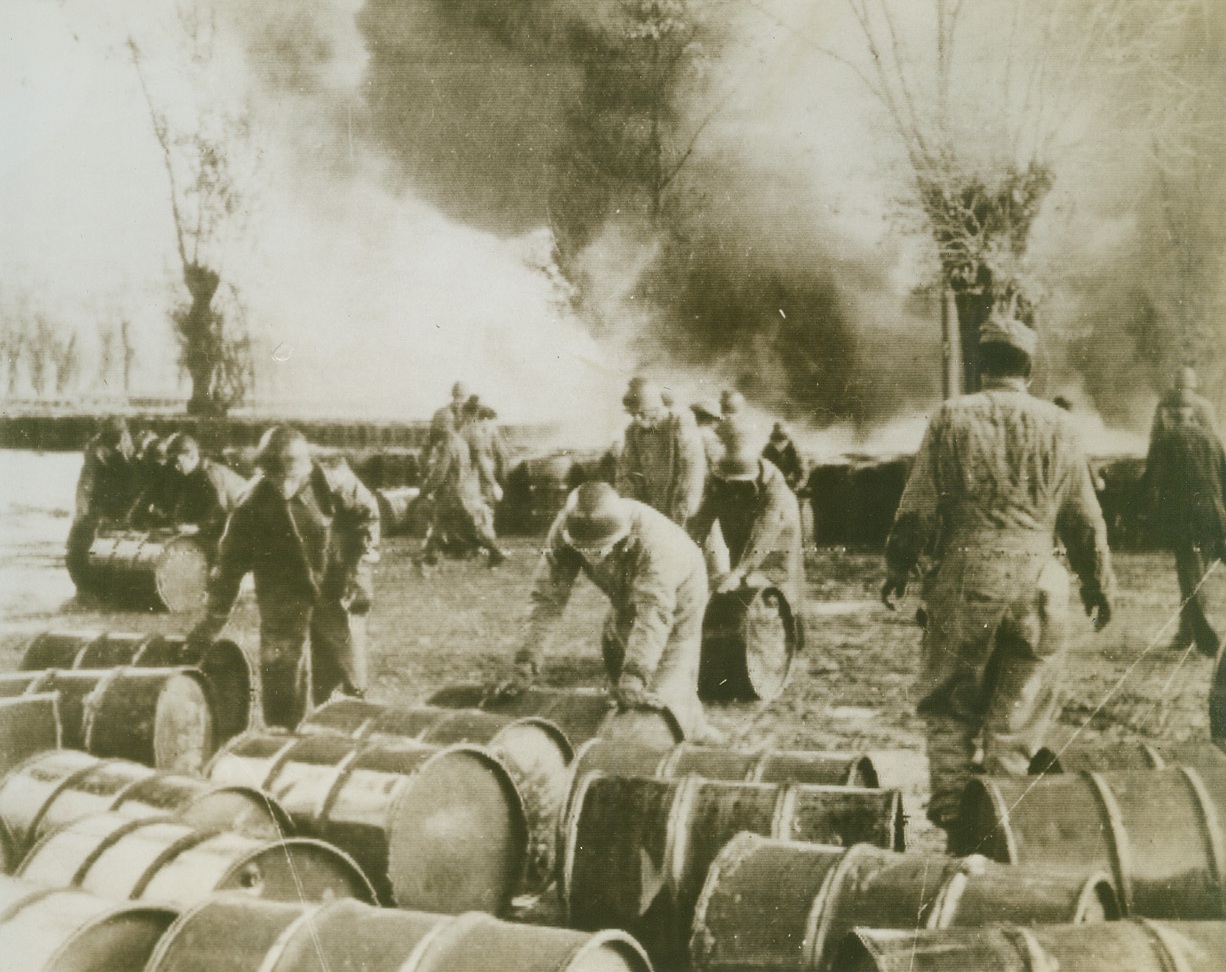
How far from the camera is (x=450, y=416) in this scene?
640cm

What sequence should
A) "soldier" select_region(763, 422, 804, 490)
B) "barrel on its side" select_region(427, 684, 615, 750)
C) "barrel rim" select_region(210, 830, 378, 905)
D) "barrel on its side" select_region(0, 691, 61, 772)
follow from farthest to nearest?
"soldier" select_region(763, 422, 804, 490) < "barrel on its side" select_region(427, 684, 615, 750) < "barrel on its side" select_region(0, 691, 61, 772) < "barrel rim" select_region(210, 830, 378, 905)

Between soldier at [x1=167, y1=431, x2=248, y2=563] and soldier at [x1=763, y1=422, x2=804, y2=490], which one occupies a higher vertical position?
soldier at [x1=763, y1=422, x2=804, y2=490]

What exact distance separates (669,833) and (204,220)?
14.0 ft

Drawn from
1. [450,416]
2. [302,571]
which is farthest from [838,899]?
[302,571]

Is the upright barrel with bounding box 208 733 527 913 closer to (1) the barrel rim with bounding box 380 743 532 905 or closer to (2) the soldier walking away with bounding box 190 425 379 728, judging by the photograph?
(1) the barrel rim with bounding box 380 743 532 905

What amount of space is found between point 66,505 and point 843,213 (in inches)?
186

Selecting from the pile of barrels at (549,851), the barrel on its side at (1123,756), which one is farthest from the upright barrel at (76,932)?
the barrel on its side at (1123,756)

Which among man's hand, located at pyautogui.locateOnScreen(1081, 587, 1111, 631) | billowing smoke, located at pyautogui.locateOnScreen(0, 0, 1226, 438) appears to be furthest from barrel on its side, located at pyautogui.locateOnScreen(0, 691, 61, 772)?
man's hand, located at pyautogui.locateOnScreen(1081, 587, 1111, 631)

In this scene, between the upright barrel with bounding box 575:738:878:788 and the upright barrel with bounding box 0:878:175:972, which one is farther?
the upright barrel with bounding box 575:738:878:788

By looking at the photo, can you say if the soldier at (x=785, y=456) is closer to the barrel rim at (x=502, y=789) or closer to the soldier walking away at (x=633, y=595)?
the soldier walking away at (x=633, y=595)

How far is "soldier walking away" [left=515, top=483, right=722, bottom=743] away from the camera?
5934 mm

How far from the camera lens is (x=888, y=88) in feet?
17.8

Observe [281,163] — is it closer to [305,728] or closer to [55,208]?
[55,208]

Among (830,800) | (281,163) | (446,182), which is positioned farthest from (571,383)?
(830,800)
